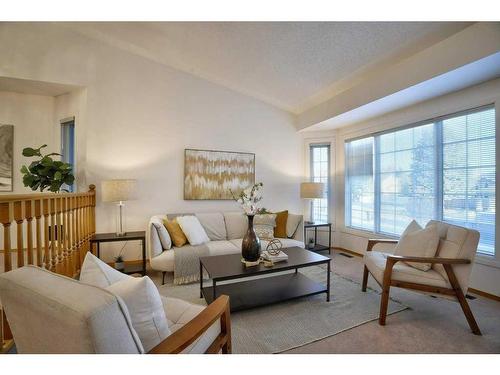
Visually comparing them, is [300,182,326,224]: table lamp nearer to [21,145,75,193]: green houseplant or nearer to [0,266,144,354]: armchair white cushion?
[21,145,75,193]: green houseplant

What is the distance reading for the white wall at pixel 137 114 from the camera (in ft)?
10.3

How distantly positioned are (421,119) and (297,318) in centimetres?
293

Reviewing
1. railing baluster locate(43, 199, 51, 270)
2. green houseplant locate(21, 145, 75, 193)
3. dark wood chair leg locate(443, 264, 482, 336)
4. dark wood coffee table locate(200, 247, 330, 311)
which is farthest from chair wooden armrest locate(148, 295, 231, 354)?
green houseplant locate(21, 145, 75, 193)

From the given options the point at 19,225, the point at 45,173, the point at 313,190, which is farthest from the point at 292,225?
the point at 45,173

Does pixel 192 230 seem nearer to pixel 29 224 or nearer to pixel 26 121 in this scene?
pixel 29 224

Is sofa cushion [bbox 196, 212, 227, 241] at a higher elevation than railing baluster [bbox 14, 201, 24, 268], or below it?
below

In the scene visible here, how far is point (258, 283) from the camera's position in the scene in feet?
8.59

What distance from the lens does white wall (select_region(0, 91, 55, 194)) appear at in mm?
3607

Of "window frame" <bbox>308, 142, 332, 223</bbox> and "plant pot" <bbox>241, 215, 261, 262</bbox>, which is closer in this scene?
"plant pot" <bbox>241, 215, 261, 262</bbox>

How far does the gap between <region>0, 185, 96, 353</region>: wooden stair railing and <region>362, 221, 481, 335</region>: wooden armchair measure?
2644 mm

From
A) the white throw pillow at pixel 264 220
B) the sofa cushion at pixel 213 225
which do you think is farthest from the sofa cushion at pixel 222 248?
the white throw pillow at pixel 264 220
